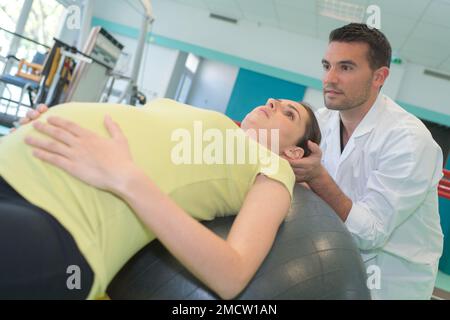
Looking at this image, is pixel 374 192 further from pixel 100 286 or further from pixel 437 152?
pixel 100 286

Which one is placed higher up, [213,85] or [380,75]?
[213,85]

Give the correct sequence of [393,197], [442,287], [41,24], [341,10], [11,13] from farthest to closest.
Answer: [41,24] → [11,13] → [341,10] → [442,287] → [393,197]

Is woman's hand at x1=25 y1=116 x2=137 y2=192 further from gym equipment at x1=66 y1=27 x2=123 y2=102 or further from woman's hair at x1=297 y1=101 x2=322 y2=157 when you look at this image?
gym equipment at x1=66 y1=27 x2=123 y2=102

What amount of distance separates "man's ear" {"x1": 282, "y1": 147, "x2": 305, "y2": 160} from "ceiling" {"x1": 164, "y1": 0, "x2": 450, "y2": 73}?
4380mm

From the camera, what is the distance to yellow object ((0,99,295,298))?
2.50ft

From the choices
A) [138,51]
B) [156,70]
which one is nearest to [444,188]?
[138,51]

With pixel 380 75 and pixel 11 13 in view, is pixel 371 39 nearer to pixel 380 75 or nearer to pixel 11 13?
pixel 380 75

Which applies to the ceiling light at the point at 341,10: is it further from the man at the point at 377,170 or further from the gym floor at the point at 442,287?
the man at the point at 377,170

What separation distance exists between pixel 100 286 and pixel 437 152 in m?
1.37

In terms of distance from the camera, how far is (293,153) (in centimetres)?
133

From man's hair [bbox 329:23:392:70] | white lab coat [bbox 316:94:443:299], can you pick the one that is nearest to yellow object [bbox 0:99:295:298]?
white lab coat [bbox 316:94:443:299]

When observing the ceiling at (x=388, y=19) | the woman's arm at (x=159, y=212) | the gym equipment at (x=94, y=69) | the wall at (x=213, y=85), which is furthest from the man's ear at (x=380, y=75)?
the wall at (x=213, y=85)

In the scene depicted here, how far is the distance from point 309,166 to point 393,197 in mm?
367

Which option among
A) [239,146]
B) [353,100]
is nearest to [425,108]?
[353,100]
